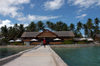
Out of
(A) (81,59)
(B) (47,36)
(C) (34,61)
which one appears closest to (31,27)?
(B) (47,36)

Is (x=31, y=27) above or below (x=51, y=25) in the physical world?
below

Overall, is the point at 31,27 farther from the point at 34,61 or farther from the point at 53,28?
the point at 34,61

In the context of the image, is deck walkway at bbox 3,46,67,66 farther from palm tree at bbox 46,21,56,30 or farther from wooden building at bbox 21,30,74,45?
palm tree at bbox 46,21,56,30

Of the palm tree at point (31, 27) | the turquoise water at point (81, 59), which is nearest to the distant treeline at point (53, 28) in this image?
the palm tree at point (31, 27)

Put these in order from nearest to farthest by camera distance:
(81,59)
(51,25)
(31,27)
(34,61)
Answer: (34,61)
(81,59)
(31,27)
(51,25)

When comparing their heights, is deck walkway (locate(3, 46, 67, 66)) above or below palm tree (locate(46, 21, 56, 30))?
below

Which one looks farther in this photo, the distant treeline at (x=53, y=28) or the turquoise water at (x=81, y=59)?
the distant treeline at (x=53, y=28)

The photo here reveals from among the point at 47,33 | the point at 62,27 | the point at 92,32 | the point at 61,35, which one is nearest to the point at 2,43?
the point at 47,33

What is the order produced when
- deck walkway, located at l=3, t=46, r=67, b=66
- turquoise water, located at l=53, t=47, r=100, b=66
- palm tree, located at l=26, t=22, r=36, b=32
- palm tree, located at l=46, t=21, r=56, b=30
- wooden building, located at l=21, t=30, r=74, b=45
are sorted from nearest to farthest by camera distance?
deck walkway, located at l=3, t=46, r=67, b=66, turquoise water, located at l=53, t=47, r=100, b=66, wooden building, located at l=21, t=30, r=74, b=45, palm tree, located at l=26, t=22, r=36, b=32, palm tree, located at l=46, t=21, r=56, b=30

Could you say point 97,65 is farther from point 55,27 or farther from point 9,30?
point 55,27

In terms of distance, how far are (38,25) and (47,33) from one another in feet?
97.9

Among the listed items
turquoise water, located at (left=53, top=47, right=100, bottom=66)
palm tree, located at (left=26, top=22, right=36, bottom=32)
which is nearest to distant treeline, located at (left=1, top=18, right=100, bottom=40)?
palm tree, located at (left=26, top=22, right=36, bottom=32)

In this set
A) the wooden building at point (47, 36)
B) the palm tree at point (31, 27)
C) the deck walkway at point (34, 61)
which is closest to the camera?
the deck walkway at point (34, 61)

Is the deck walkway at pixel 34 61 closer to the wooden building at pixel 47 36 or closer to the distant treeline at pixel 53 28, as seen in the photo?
the wooden building at pixel 47 36
